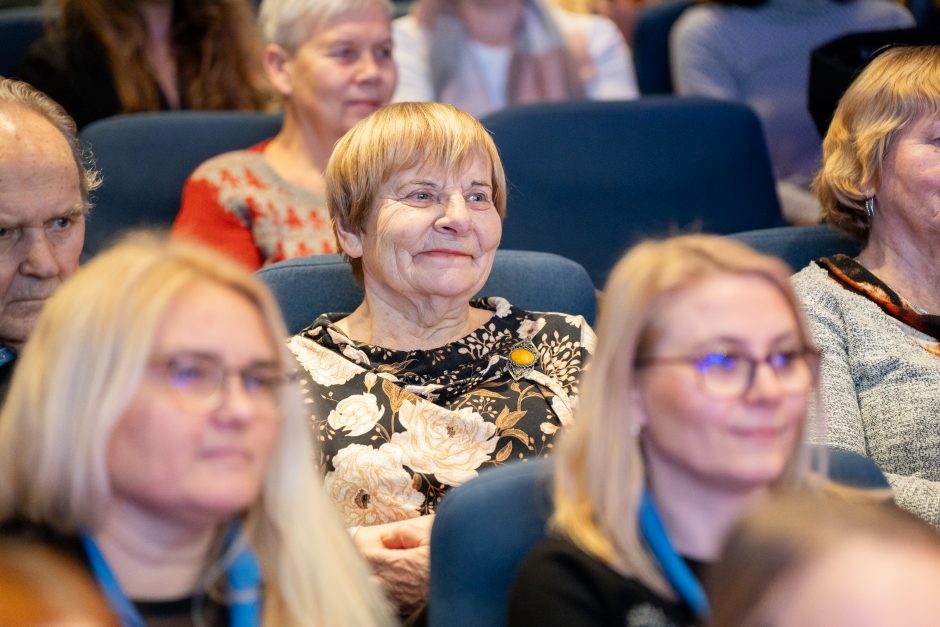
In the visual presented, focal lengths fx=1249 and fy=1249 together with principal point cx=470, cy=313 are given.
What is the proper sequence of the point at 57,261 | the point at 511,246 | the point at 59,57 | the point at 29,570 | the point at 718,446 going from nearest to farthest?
the point at 29,570 → the point at 718,446 → the point at 57,261 → the point at 511,246 → the point at 59,57

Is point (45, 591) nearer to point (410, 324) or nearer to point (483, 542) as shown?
point (483, 542)

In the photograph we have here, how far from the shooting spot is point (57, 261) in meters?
1.88

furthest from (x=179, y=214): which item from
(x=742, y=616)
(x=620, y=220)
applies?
(x=742, y=616)

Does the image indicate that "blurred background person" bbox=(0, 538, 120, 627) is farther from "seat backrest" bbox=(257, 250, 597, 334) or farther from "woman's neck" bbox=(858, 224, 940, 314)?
"woman's neck" bbox=(858, 224, 940, 314)

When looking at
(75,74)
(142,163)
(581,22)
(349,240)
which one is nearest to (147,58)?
(75,74)

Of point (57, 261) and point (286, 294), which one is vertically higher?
point (57, 261)

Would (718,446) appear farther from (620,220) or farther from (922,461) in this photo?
(620,220)

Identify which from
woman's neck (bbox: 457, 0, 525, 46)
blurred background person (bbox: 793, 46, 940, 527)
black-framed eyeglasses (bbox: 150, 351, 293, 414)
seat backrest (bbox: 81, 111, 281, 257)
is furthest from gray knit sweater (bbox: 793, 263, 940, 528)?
woman's neck (bbox: 457, 0, 525, 46)

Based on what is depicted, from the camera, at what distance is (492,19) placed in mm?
3342

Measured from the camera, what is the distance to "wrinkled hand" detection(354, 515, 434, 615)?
1.73 meters

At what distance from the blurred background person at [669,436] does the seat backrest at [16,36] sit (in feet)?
8.18

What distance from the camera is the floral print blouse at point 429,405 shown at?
6.05 ft

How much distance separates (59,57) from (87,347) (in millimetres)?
2094

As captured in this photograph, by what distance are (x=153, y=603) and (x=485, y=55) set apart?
7.65ft
